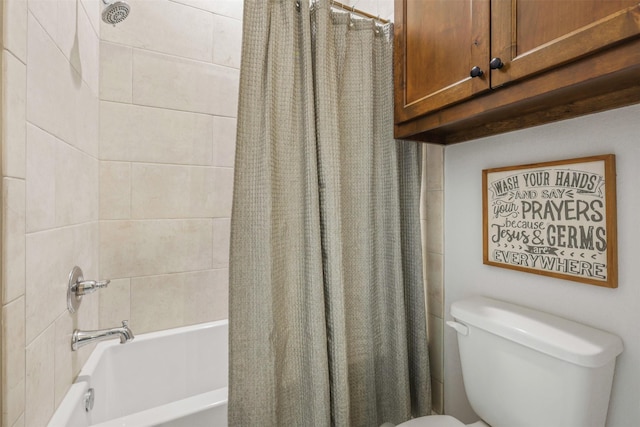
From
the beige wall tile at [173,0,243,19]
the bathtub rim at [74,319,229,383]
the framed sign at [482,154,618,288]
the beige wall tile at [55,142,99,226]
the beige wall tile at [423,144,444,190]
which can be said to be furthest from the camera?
the beige wall tile at [173,0,243,19]

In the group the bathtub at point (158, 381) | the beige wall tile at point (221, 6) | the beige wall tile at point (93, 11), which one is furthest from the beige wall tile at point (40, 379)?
the beige wall tile at point (221, 6)

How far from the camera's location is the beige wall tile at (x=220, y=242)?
1.65m

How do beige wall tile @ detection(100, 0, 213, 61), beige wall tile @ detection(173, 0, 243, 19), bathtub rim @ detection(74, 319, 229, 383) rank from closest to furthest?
bathtub rim @ detection(74, 319, 229, 383) → beige wall tile @ detection(100, 0, 213, 61) → beige wall tile @ detection(173, 0, 243, 19)

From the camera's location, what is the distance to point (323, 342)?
107cm

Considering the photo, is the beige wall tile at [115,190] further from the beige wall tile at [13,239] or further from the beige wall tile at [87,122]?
the beige wall tile at [13,239]

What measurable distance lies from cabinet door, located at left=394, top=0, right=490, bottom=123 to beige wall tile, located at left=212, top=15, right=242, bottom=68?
36.2 inches

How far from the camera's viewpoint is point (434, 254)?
140 centimetres

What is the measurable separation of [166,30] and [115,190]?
0.84m

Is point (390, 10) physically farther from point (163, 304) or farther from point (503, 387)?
point (163, 304)

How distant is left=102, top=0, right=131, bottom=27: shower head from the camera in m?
1.08

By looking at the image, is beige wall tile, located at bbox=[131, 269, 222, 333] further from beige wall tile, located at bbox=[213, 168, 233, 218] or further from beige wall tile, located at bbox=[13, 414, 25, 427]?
beige wall tile, located at bbox=[13, 414, 25, 427]

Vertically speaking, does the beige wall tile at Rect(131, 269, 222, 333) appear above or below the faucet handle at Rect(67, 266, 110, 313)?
below

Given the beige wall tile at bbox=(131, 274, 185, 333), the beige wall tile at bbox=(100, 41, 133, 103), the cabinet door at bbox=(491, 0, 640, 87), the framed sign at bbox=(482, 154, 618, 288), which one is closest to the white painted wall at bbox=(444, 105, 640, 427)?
the framed sign at bbox=(482, 154, 618, 288)

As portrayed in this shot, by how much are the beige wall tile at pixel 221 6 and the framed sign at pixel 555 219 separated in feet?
5.04
